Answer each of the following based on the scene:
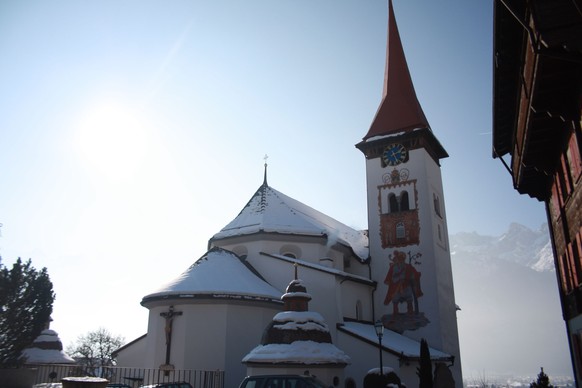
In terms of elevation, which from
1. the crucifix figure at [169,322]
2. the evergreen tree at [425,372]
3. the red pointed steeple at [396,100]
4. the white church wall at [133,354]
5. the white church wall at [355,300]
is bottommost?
the evergreen tree at [425,372]

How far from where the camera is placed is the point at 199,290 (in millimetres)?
23547

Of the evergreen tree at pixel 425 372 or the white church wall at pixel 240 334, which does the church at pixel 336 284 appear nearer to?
the white church wall at pixel 240 334

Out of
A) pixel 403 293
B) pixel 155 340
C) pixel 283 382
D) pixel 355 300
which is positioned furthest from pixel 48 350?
pixel 283 382

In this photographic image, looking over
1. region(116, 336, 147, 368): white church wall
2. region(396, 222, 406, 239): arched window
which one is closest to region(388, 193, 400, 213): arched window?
region(396, 222, 406, 239): arched window

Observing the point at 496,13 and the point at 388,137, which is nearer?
the point at 496,13

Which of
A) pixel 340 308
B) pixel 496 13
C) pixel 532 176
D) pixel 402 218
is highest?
pixel 402 218

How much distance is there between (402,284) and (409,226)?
3.55 m

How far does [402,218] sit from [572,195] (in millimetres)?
20810

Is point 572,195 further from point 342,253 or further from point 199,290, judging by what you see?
point 342,253

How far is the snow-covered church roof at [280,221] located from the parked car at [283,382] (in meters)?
15.9

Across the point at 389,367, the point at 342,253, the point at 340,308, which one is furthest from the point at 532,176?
the point at 342,253

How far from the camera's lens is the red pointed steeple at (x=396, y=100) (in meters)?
33.4

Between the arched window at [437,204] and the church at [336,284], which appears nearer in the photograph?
the church at [336,284]

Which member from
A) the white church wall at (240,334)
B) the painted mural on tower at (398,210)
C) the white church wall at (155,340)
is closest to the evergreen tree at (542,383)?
the white church wall at (240,334)
